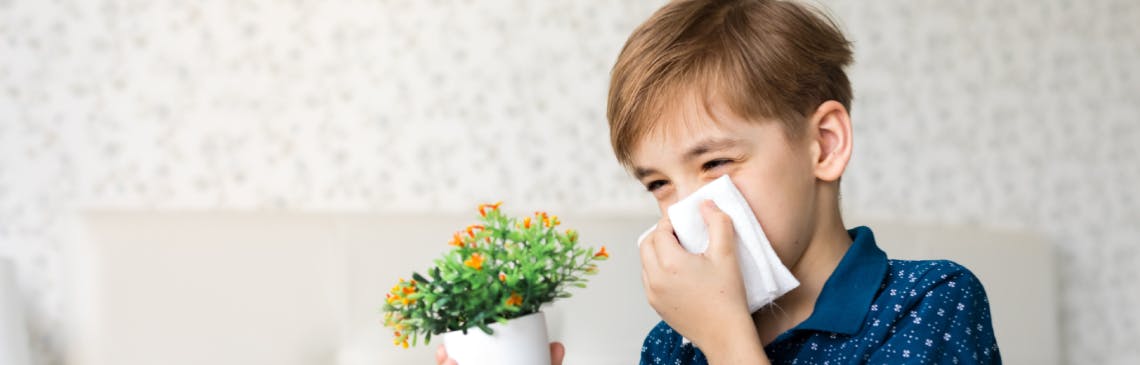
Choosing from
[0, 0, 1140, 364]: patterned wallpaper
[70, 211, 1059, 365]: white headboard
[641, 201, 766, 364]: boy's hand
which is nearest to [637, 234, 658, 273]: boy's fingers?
[641, 201, 766, 364]: boy's hand

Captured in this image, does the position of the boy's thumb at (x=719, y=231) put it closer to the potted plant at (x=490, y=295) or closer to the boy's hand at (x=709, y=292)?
the boy's hand at (x=709, y=292)

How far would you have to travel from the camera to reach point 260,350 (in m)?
2.06

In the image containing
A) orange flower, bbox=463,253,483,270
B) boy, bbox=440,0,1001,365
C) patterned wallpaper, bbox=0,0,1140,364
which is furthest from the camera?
patterned wallpaper, bbox=0,0,1140,364

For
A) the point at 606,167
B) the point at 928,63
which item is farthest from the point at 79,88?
the point at 928,63

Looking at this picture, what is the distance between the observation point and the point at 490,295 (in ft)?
2.89

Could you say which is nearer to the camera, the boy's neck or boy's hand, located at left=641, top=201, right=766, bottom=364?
boy's hand, located at left=641, top=201, right=766, bottom=364

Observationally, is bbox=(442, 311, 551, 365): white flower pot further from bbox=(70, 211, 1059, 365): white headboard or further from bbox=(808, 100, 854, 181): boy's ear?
bbox=(70, 211, 1059, 365): white headboard

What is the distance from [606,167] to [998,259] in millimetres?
1026

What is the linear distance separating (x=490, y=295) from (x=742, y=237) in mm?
263

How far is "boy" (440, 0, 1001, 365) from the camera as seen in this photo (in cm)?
98

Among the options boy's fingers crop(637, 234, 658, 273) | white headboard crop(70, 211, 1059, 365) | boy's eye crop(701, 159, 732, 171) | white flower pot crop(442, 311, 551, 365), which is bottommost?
white headboard crop(70, 211, 1059, 365)

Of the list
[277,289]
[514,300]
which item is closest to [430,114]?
[277,289]

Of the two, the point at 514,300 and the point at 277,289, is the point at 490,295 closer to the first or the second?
the point at 514,300

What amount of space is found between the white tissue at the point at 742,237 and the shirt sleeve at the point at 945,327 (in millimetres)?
109
